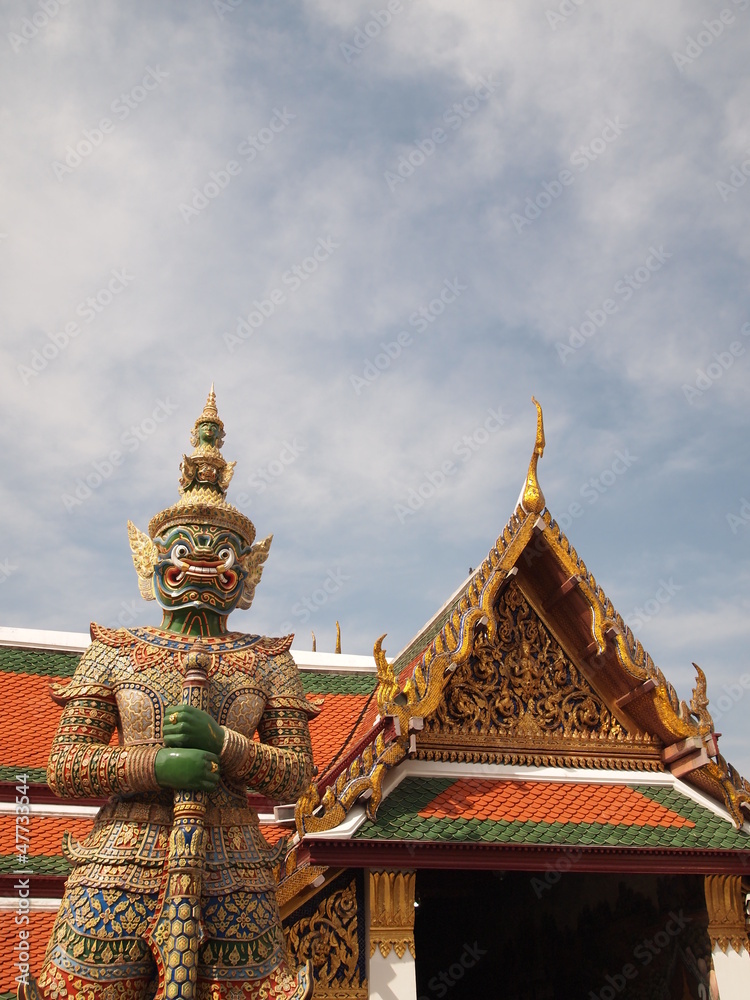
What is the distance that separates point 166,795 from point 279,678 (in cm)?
91

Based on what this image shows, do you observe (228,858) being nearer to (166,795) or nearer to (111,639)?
(166,795)

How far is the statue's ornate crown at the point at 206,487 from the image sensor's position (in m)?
5.62

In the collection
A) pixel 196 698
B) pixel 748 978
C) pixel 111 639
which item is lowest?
pixel 748 978

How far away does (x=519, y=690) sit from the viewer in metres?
7.05

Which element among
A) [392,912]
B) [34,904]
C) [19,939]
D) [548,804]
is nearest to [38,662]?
[34,904]

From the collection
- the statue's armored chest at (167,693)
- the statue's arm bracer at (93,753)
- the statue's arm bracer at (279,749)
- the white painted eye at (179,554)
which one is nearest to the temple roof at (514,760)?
the statue's arm bracer at (279,749)

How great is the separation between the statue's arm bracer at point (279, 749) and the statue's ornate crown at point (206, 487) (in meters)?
0.89

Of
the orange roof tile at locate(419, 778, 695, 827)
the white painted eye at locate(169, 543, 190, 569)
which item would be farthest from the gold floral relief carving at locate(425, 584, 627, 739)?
the white painted eye at locate(169, 543, 190, 569)

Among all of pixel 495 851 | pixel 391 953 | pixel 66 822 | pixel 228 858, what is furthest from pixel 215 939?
pixel 66 822

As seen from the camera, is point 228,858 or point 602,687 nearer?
point 228,858

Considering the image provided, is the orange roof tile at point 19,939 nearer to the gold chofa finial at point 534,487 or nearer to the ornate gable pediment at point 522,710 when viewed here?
the ornate gable pediment at point 522,710

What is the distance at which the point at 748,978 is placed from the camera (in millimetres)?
6387

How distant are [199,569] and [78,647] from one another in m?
4.11

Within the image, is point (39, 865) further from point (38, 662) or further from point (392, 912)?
point (38, 662)
